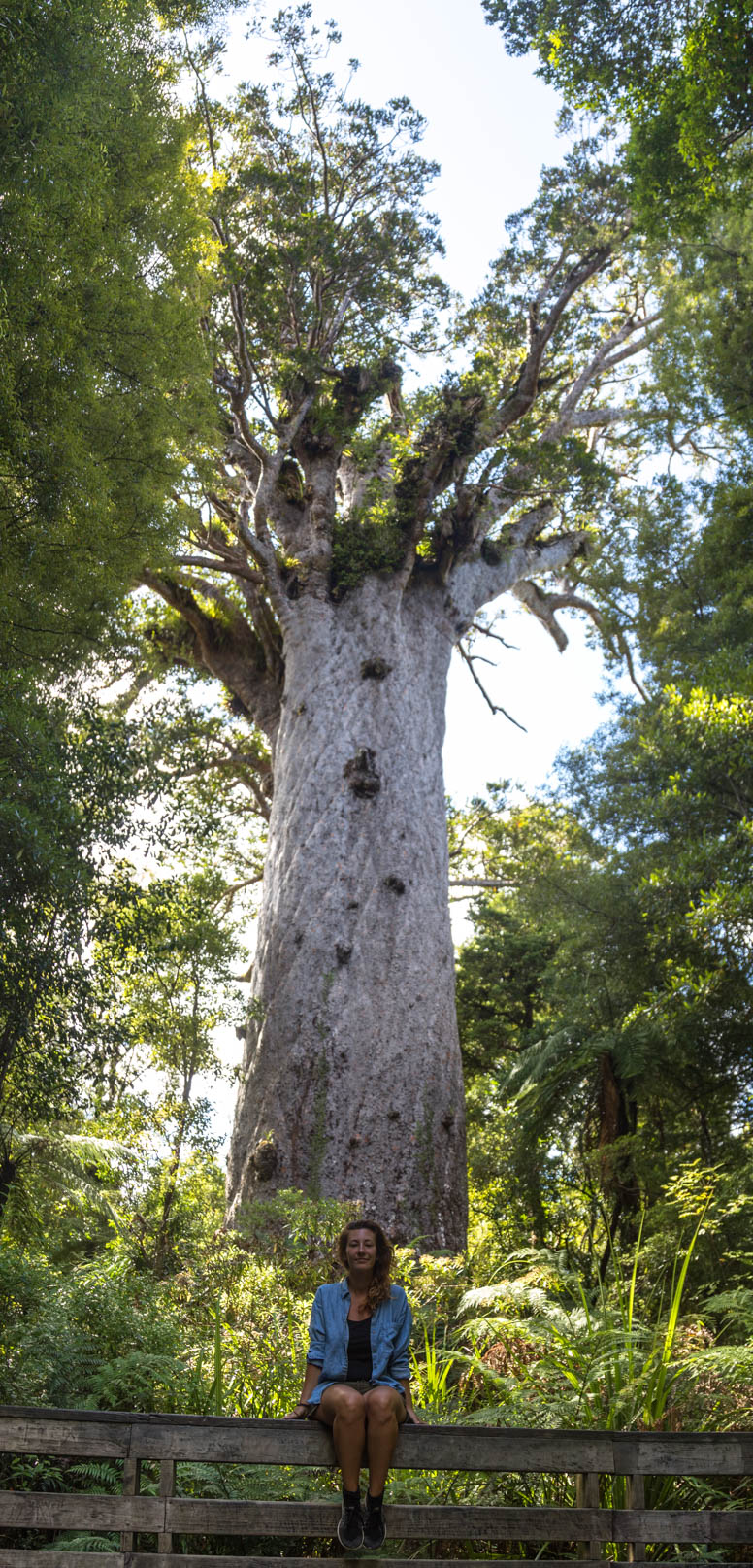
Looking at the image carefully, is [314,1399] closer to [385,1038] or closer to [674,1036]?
[385,1038]

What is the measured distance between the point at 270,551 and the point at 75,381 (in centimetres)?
434

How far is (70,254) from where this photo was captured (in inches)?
231

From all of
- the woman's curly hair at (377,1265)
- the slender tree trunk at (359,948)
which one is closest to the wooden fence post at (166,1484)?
the woman's curly hair at (377,1265)

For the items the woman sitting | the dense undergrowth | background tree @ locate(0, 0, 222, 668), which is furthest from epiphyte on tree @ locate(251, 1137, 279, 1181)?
the woman sitting

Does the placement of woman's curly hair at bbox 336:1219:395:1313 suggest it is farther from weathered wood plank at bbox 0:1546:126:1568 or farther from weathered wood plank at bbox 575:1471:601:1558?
weathered wood plank at bbox 0:1546:126:1568

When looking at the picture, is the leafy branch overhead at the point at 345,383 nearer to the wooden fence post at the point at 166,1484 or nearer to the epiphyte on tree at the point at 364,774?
the epiphyte on tree at the point at 364,774

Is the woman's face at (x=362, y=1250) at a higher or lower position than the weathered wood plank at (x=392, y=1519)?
higher

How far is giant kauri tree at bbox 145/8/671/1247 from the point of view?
8.06 metres

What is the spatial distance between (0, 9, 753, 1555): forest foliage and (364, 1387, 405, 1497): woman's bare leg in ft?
1.98

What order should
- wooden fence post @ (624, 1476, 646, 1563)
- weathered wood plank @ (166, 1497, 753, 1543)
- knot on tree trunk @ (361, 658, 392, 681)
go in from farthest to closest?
knot on tree trunk @ (361, 658, 392, 681) < wooden fence post @ (624, 1476, 646, 1563) < weathered wood plank @ (166, 1497, 753, 1543)

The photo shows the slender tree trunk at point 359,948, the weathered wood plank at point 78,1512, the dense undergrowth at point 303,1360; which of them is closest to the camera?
the weathered wood plank at point 78,1512

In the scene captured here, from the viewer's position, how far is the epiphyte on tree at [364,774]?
9.30m

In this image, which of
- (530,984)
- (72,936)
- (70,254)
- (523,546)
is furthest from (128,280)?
(530,984)

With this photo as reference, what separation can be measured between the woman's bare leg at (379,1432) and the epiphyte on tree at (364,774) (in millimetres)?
6216
